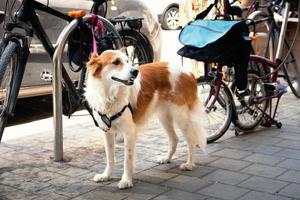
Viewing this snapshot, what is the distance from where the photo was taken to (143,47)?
6691mm

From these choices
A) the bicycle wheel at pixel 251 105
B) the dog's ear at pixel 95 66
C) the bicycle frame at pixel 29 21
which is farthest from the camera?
the bicycle wheel at pixel 251 105

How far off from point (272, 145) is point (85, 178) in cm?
206

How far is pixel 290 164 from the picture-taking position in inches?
181

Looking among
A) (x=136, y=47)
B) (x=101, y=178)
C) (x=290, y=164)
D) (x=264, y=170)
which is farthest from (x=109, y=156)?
(x=136, y=47)

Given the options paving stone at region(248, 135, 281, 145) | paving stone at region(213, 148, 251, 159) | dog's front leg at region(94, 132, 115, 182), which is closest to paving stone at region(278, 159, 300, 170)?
paving stone at region(213, 148, 251, 159)

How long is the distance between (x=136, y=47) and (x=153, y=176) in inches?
99.7

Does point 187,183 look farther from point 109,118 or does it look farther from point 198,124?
point 109,118

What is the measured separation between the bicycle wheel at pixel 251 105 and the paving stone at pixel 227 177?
1.39 metres

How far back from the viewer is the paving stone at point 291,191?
3840mm

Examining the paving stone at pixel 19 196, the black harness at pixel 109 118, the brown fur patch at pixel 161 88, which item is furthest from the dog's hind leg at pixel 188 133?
the paving stone at pixel 19 196

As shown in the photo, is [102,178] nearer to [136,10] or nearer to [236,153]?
[236,153]

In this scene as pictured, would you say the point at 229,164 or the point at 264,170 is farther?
the point at 229,164

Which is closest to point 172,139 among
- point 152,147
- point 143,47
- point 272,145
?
point 152,147

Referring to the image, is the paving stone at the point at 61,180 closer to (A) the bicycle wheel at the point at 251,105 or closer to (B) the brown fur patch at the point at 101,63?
(B) the brown fur patch at the point at 101,63
